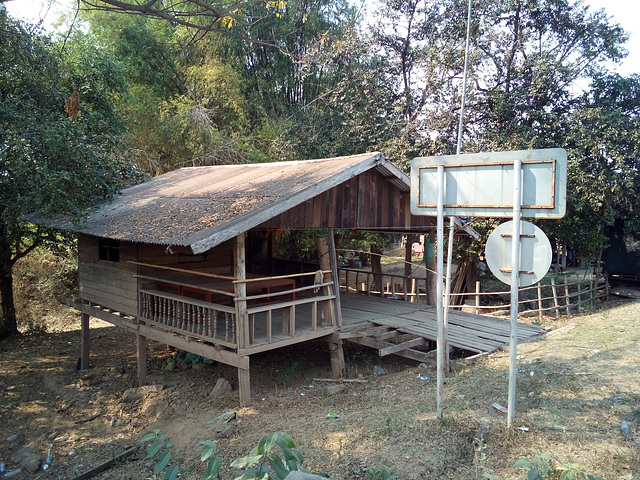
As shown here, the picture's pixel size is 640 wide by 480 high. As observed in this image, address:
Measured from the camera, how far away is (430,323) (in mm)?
10742

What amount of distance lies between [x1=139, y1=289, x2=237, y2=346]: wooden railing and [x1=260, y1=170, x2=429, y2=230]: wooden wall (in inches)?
74.9

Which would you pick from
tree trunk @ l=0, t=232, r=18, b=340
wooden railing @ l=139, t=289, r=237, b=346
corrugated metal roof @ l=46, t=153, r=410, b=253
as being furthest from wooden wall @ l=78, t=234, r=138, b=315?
tree trunk @ l=0, t=232, r=18, b=340

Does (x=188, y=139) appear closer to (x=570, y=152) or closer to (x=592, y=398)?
(x=570, y=152)

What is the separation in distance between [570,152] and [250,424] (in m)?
12.5

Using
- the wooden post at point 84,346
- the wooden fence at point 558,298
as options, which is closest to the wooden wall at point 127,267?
the wooden post at point 84,346

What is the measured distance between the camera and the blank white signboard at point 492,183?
4488 millimetres

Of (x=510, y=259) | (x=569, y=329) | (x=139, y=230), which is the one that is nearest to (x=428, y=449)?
(x=510, y=259)

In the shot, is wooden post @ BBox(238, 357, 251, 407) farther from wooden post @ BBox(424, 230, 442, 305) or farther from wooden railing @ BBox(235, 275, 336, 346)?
wooden post @ BBox(424, 230, 442, 305)

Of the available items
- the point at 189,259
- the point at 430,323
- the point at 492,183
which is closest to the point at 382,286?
the point at 430,323

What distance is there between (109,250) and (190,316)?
10.7ft

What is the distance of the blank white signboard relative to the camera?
4.49 m

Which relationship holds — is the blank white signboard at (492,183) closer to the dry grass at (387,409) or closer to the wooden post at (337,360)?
the dry grass at (387,409)

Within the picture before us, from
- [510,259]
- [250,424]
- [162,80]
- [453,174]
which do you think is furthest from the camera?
[162,80]

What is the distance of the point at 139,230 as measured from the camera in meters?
8.68
